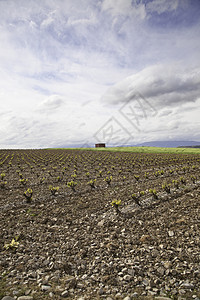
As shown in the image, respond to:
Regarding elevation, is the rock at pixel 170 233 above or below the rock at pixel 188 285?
above

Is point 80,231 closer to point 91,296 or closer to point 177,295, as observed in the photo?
point 91,296

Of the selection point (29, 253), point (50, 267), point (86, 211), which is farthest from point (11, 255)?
point (86, 211)

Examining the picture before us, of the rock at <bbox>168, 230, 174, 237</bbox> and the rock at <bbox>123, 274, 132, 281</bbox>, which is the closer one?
the rock at <bbox>123, 274, 132, 281</bbox>

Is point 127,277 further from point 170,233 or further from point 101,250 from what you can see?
point 170,233

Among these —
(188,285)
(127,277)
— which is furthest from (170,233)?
(127,277)

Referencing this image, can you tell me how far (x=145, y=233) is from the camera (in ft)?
22.4

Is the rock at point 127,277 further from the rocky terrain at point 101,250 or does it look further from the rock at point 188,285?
the rock at point 188,285

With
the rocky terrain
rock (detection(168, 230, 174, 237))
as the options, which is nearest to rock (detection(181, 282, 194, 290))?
the rocky terrain

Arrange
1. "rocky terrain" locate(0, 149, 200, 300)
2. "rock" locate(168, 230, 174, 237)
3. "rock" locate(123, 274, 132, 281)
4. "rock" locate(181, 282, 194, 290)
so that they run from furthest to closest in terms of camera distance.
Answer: "rock" locate(168, 230, 174, 237) < "rock" locate(123, 274, 132, 281) < "rocky terrain" locate(0, 149, 200, 300) < "rock" locate(181, 282, 194, 290)

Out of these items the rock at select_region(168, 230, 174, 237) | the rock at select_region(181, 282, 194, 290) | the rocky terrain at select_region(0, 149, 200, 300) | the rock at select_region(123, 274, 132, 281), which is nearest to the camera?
the rock at select_region(181, 282, 194, 290)

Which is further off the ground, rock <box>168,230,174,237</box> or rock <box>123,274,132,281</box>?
rock <box>168,230,174,237</box>

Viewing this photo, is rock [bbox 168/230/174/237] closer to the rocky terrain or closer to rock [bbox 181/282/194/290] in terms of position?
the rocky terrain

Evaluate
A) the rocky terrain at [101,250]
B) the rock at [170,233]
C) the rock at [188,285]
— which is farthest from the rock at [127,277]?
the rock at [170,233]

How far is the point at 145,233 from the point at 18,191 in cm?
1073
